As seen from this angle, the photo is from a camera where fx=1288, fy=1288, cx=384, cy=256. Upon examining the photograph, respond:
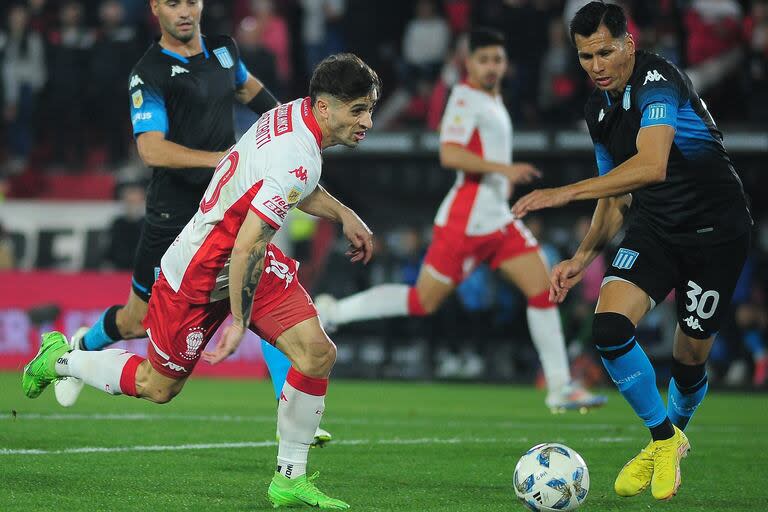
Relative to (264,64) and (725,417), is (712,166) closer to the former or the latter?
(725,417)

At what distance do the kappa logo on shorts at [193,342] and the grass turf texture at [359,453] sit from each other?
639 millimetres

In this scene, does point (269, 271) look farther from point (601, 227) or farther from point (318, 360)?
point (601, 227)

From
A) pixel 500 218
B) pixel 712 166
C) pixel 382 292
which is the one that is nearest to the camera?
pixel 712 166

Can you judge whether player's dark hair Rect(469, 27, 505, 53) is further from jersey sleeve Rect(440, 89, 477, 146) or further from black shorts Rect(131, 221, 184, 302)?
black shorts Rect(131, 221, 184, 302)

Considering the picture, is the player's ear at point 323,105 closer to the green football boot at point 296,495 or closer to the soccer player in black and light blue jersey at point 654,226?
the soccer player in black and light blue jersey at point 654,226

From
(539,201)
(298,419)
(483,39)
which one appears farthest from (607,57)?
(483,39)

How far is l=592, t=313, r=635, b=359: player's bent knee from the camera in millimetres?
6484

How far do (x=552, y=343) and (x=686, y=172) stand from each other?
425 cm

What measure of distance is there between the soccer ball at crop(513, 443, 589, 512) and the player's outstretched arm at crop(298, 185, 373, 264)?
1.32 meters

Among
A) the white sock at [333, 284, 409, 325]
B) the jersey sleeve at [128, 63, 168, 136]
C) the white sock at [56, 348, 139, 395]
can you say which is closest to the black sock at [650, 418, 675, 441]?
the white sock at [56, 348, 139, 395]

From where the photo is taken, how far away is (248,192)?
233 inches

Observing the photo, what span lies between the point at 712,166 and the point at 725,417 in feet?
16.8

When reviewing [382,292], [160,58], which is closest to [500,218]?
[382,292]

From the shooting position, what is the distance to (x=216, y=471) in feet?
22.6
